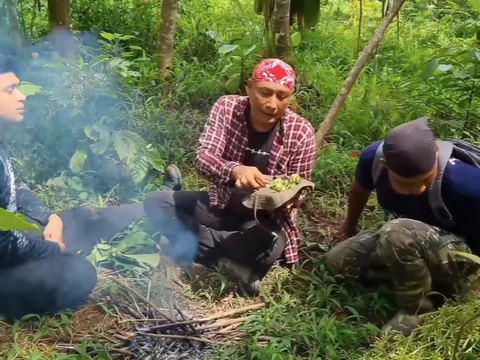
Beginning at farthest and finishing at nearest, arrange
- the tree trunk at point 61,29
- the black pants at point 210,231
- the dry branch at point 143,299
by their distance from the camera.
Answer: the tree trunk at point 61,29 → the black pants at point 210,231 → the dry branch at point 143,299

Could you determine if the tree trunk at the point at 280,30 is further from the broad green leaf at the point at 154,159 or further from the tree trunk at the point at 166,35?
the broad green leaf at the point at 154,159

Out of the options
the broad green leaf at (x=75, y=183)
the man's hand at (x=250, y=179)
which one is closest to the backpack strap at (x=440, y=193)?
the man's hand at (x=250, y=179)

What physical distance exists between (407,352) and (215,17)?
3494mm

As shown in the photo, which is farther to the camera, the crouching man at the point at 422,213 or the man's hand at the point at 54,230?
the man's hand at the point at 54,230

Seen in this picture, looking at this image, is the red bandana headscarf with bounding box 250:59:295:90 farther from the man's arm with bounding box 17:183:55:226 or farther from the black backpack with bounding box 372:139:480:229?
the man's arm with bounding box 17:183:55:226

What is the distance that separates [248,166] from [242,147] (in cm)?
11

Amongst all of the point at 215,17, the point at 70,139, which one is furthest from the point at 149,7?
the point at 70,139

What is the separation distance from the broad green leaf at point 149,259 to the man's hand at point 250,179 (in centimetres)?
51

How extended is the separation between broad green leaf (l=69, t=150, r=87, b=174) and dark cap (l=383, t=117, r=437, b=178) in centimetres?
164

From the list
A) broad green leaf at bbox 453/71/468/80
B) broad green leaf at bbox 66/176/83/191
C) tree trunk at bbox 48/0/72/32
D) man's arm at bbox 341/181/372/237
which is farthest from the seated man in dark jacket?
broad green leaf at bbox 453/71/468/80

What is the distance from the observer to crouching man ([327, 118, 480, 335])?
2.16m

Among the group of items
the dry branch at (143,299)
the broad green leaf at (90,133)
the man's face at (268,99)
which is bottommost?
the dry branch at (143,299)

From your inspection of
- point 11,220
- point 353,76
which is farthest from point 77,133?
point 11,220

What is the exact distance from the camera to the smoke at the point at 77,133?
3156 millimetres
